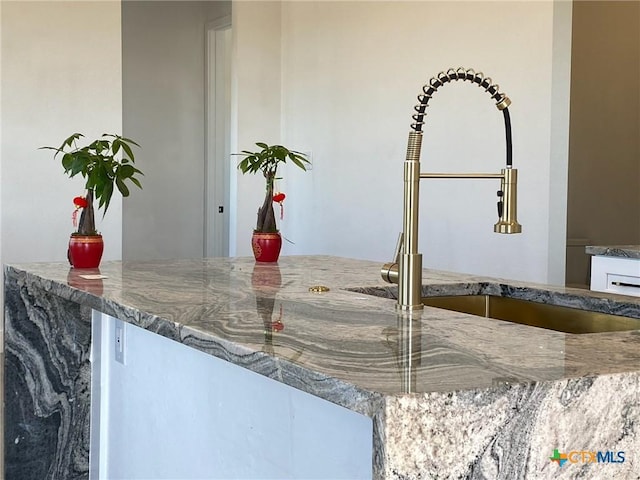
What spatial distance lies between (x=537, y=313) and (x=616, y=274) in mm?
1089

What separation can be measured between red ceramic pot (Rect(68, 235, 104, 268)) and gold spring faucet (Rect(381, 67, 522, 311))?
3.94 feet

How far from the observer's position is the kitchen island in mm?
967

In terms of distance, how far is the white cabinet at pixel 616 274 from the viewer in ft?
9.75

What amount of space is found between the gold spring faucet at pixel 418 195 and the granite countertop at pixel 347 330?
61 mm

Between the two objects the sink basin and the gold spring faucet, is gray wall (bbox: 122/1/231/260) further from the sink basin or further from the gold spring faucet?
the gold spring faucet

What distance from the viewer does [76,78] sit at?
5172mm

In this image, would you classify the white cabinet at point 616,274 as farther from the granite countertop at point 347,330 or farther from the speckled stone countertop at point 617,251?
the granite countertop at point 347,330

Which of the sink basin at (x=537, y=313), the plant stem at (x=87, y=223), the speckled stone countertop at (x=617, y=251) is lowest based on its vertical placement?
the sink basin at (x=537, y=313)

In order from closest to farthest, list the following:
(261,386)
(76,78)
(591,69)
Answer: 1. (261,386)
2. (76,78)
3. (591,69)

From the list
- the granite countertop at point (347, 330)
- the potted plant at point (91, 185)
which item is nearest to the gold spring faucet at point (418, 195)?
the granite countertop at point (347, 330)

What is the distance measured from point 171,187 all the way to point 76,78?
89.2 inches

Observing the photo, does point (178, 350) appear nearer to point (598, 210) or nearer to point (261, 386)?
point (261, 386)

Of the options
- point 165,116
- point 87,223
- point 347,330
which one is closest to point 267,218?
point 87,223

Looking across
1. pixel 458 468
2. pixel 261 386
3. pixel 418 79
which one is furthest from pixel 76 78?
pixel 458 468
